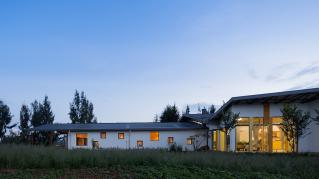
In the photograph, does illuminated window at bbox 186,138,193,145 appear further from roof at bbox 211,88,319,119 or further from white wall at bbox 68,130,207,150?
roof at bbox 211,88,319,119

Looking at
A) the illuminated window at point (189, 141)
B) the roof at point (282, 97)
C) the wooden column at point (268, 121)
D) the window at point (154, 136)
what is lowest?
the illuminated window at point (189, 141)

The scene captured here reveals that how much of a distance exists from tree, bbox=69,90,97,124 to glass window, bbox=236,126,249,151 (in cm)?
3130

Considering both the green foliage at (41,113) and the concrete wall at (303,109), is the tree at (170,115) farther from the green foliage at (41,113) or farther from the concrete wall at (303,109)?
the concrete wall at (303,109)

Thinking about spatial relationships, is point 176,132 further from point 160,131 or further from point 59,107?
point 59,107

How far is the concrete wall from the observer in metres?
25.1

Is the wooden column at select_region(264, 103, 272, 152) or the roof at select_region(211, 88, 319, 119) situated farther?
the wooden column at select_region(264, 103, 272, 152)

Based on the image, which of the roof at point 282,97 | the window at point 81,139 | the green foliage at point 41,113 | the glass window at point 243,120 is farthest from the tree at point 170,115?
the glass window at point 243,120

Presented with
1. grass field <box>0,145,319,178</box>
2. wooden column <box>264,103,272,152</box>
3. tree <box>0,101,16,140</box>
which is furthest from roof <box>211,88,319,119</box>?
tree <box>0,101,16,140</box>

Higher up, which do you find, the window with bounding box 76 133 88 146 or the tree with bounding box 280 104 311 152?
the tree with bounding box 280 104 311 152

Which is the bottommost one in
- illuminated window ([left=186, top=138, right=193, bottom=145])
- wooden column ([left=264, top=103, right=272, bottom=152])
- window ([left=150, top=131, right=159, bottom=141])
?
illuminated window ([left=186, top=138, right=193, bottom=145])

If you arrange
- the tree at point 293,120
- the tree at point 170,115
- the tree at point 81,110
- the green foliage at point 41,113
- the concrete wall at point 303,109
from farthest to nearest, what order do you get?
the tree at point 81,110 → the green foliage at point 41,113 → the tree at point 170,115 → the concrete wall at point 303,109 → the tree at point 293,120

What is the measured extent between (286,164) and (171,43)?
1058cm

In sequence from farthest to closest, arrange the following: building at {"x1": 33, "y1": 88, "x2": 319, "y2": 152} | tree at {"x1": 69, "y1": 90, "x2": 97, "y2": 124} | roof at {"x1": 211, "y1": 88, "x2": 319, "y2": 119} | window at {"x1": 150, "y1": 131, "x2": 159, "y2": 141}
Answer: tree at {"x1": 69, "y1": 90, "x2": 97, "y2": 124} < window at {"x1": 150, "y1": 131, "x2": 159, "y2": 141} < building at {"x1": 33, "y1": 88, "x2": 319, "y2": 152} < roof at {"x1": 211, "y1": 88, "x2": 319, "y2": 119}

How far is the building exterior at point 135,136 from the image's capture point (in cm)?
3422
